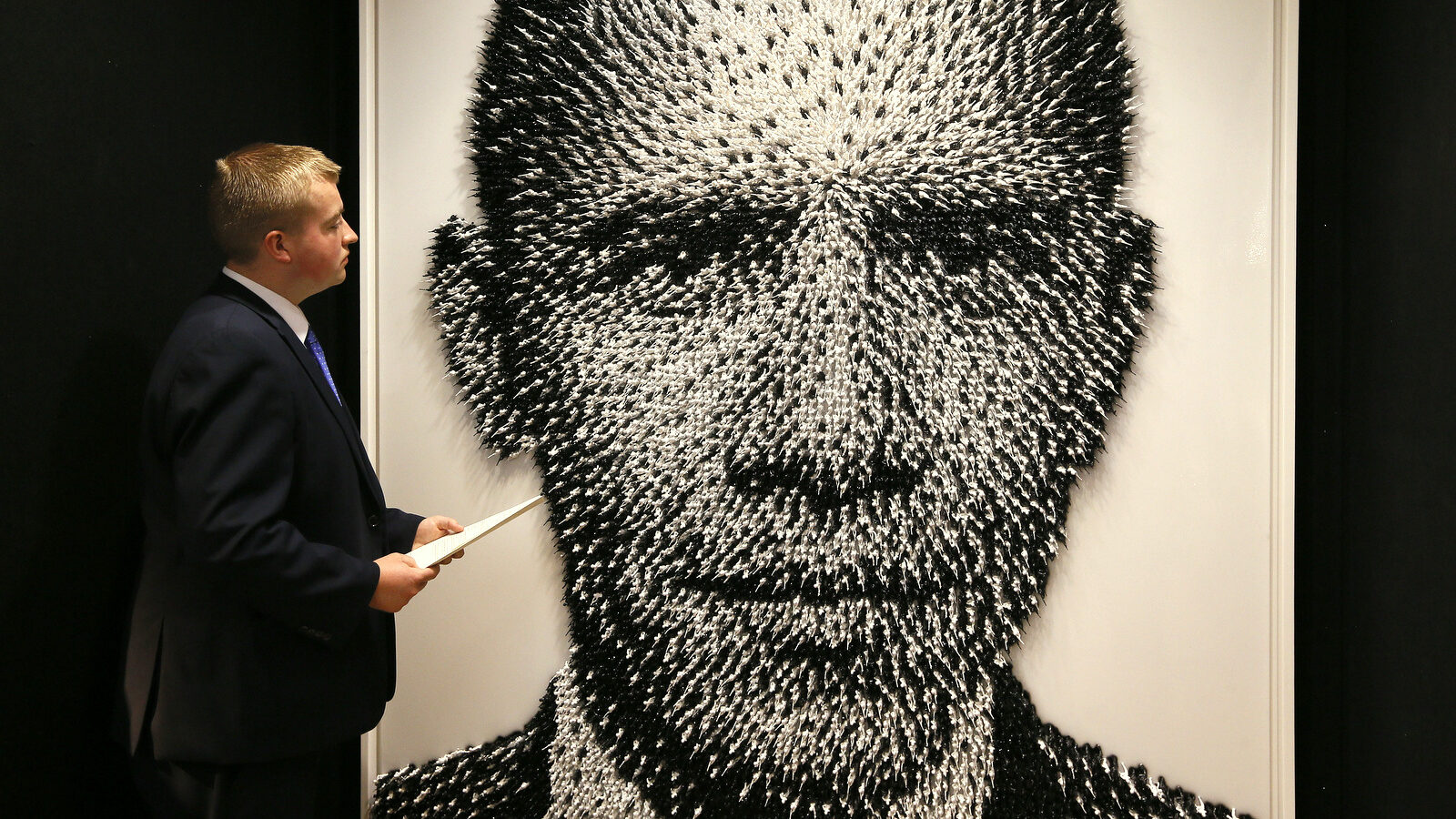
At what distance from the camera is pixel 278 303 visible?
1042mm

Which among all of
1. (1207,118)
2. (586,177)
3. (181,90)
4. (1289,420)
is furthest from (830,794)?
(181,90)

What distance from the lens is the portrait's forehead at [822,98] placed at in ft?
4.48

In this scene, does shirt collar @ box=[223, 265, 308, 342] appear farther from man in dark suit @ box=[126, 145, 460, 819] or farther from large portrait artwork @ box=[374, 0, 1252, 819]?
large portrait artwork @ box=[374, 0, 1252, 819]

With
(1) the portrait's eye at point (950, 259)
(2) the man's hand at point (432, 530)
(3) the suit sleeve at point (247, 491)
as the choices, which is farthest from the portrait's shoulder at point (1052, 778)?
(3) the suit sleeve at point (247, 491)

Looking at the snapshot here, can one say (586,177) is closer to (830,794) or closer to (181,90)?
(181,90)

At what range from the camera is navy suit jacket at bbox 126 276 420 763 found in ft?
2.89

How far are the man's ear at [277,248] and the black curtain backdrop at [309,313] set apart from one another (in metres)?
0.22

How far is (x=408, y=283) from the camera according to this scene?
5.00 ft

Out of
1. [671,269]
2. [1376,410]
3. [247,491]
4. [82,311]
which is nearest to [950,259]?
[671,269]

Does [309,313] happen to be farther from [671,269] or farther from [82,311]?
[671,269]

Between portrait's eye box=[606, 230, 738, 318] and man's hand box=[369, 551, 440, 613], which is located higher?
portrait's eye box=[606, 230, 738, 318]

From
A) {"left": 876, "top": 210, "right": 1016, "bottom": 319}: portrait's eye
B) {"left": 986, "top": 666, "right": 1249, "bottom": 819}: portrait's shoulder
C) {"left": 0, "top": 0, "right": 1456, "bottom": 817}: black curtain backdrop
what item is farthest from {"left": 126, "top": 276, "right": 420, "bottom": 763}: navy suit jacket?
{"left": 986, "top": 666, "right": 1249, "bottom": 819}: portrait's shoulder

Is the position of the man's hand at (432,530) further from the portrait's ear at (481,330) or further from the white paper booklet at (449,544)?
the portrait's ear at (481,330)

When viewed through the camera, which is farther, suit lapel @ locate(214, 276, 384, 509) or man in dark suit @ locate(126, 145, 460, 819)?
suit lapel @ locate(214, 276, 384, 509)
